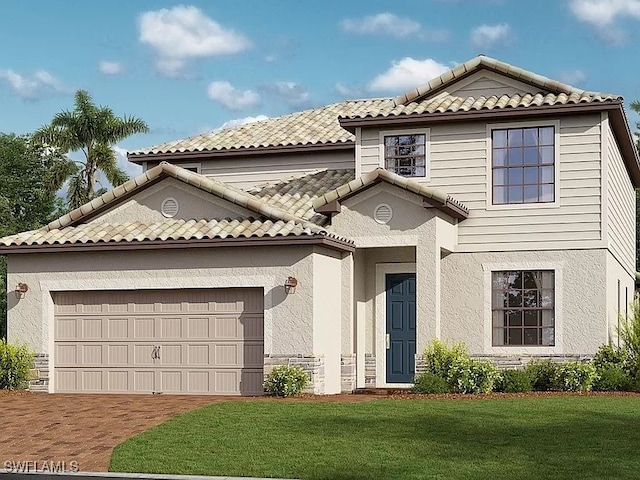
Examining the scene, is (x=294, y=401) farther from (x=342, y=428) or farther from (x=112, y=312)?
(x=112, y=312)

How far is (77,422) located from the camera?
51.6 feet

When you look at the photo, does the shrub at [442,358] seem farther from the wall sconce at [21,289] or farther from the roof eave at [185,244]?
the wall sconce at [21,289]

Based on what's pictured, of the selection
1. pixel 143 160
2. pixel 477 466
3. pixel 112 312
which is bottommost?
pixel 477 466

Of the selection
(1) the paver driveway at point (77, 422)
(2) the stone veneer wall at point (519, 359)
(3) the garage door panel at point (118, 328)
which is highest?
(3) the garage door panel at point (118, 328)

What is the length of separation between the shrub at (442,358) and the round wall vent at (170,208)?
5796mm

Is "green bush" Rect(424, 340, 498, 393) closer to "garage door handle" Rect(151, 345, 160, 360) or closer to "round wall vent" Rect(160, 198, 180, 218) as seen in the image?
"garage door handle" Rect(151, 345, 160, 360)

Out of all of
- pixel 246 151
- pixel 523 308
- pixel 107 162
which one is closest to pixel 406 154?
pixel 523 308

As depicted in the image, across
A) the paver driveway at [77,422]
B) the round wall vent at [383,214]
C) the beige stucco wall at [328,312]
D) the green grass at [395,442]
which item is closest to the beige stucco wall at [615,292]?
the round wall vent at [383,214]

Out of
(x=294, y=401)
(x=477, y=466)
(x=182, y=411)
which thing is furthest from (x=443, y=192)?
(x=477, y=466)

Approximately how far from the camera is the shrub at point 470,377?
63.9 ft

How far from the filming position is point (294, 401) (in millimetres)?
17766

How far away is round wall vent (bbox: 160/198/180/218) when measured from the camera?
21250 millimetres

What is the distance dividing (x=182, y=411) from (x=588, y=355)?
8714 millimetres

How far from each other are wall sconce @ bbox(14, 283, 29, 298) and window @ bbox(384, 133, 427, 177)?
7836 millimetres
